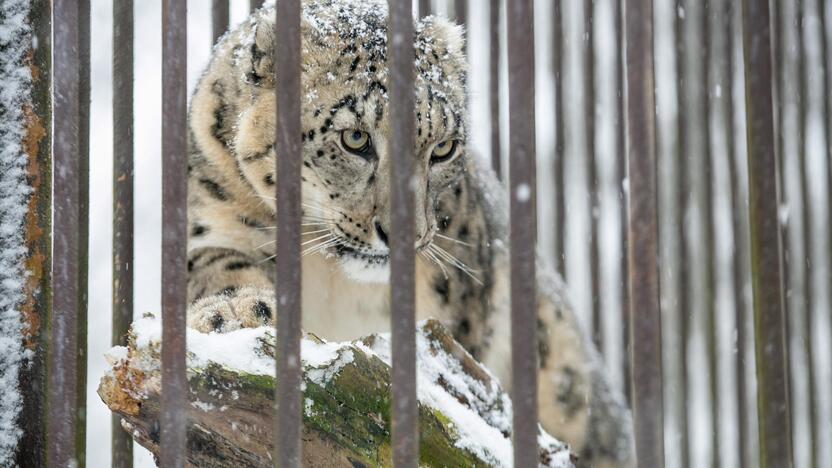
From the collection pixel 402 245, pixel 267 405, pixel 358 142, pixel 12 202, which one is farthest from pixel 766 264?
pixel 358 142

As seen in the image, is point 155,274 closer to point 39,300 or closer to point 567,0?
point 567,0

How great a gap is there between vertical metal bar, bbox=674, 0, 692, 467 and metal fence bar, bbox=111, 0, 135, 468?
1.92 meters

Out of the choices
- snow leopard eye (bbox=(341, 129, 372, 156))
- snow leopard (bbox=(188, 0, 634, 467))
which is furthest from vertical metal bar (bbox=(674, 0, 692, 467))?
snow leopard eye (bbox=(341, 129, 372, 156))

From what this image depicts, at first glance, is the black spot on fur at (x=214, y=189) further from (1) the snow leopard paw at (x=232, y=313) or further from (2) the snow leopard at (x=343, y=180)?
(1) the snow leopard paw at (x=232, y=313)

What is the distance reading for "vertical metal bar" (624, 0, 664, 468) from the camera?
1118 millimetres

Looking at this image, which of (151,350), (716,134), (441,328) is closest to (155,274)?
(716,134)

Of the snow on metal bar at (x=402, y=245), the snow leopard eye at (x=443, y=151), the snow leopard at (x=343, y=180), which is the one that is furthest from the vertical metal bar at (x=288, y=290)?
the snow leopard eye at (x=443, y=151)

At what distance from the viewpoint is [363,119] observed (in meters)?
2.66

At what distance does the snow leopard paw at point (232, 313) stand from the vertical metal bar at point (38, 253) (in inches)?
22.6

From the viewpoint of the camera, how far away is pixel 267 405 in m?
1.55

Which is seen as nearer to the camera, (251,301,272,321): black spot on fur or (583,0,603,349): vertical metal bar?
(251,301,272,321): black spot on fur

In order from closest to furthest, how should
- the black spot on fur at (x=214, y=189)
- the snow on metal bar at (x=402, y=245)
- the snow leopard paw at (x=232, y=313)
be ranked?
the snow on metal bar at (x=402, y=245)
the snow leopard paw at (x=232, y=313)
the black spot on fur at (x=214, y=189)

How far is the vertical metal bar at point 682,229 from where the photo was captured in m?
3.08

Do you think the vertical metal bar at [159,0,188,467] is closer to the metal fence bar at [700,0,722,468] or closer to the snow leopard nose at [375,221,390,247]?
the snow leopard nose at [375,221,390,247]
